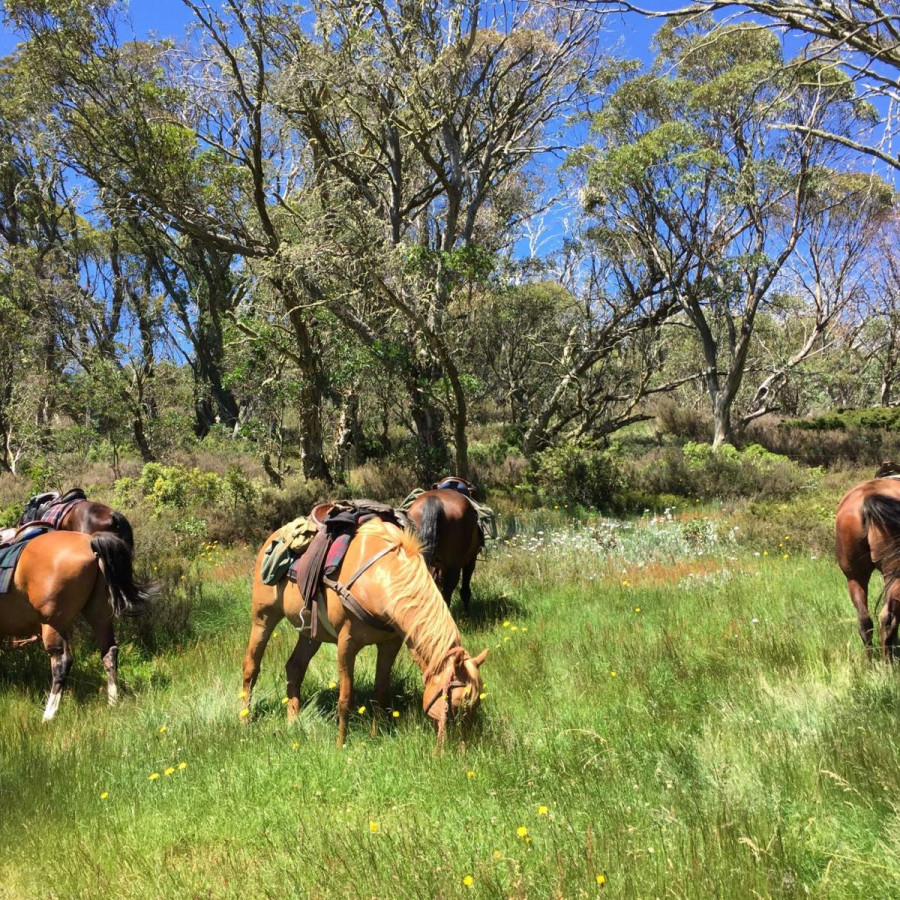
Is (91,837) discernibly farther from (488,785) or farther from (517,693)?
(517,693)

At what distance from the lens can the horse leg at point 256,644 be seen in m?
4.89

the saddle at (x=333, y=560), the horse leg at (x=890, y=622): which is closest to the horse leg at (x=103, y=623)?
the saddle at (x=333, y=560)

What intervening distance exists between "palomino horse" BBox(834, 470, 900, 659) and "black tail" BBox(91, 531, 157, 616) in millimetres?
6056

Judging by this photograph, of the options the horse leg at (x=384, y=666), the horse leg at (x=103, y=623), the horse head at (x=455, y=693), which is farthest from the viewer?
the horse leg at (x=103, y=623)

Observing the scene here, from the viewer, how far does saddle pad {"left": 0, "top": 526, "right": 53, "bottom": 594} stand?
5.22m

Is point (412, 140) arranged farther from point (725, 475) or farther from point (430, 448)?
point (725, 475)

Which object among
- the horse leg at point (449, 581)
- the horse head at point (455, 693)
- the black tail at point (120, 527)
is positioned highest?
the black tail at point (120, 527)

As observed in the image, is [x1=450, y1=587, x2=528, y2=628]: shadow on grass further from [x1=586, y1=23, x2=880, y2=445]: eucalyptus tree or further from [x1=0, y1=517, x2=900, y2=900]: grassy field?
[x1=586, y1=23, x2=880, y2=445]: eucalyptus tree

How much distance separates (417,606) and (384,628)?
380 mm

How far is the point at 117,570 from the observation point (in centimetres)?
555

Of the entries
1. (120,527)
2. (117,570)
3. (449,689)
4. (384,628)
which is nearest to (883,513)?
(449,689)

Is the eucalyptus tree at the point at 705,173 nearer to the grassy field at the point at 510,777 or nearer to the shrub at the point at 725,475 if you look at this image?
the shrub at the point at 725,475

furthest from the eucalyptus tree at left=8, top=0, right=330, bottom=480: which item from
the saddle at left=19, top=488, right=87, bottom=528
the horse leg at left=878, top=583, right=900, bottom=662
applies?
the horse leg at left=878, top=583, right=900, bottom=662

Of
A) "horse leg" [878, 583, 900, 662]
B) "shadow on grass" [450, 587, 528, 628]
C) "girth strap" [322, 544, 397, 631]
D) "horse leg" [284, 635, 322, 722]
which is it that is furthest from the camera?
"shadow on grass" [450, 587, 528, 628]
